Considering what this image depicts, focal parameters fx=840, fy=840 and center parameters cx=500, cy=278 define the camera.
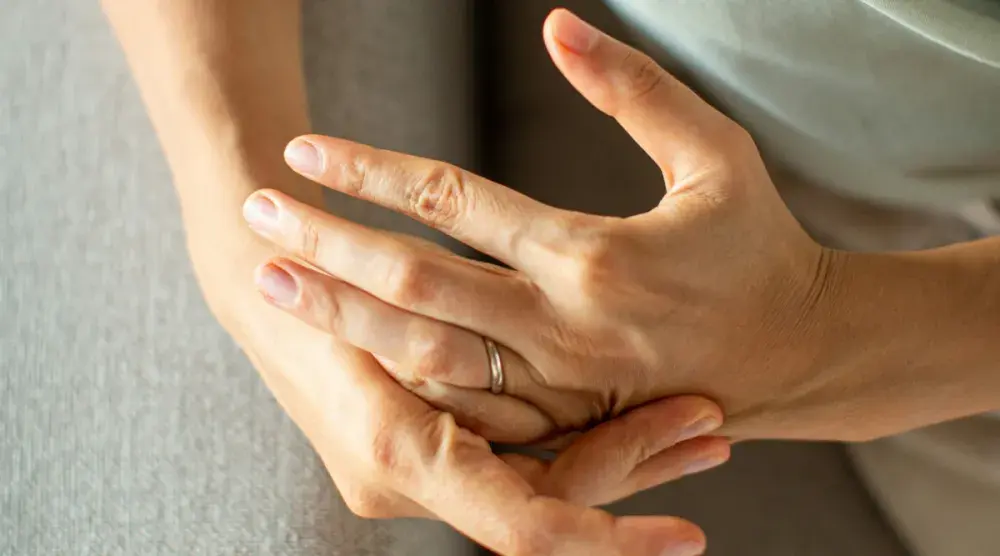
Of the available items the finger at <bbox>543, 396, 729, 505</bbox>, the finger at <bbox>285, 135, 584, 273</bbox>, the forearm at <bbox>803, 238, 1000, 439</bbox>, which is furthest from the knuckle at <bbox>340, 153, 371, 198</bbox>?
the forearm at <bbox>803, 238, 1000, 439</bbox>

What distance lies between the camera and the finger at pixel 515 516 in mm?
497

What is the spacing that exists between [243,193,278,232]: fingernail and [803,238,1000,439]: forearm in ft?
1.29

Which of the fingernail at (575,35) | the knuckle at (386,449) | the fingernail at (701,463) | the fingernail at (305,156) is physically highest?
the fingernail at (575,35)

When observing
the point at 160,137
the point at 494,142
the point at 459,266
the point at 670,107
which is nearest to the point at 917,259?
the point at 670,107

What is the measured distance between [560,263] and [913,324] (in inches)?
11.7

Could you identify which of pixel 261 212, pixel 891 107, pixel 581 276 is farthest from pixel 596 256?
pixel 891 107

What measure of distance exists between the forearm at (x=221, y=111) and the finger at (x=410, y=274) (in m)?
0.10

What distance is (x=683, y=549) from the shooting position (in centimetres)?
52

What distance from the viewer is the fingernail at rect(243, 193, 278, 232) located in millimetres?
550

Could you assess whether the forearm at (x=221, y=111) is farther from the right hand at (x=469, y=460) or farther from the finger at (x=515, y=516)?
the finger at (x=515, y=516)

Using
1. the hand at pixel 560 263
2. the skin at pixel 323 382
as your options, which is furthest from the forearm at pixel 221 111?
the hand at pixel 560 263

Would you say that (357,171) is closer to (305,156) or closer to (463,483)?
(305,156)

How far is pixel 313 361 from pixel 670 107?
0.30 metres

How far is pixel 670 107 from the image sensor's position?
1.69 feet
